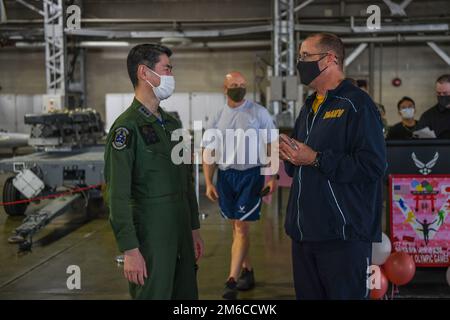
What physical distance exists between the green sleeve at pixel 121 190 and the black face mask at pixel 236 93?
2243 mm

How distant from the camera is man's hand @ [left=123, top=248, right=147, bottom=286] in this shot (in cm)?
242

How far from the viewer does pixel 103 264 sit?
5582 millimetres

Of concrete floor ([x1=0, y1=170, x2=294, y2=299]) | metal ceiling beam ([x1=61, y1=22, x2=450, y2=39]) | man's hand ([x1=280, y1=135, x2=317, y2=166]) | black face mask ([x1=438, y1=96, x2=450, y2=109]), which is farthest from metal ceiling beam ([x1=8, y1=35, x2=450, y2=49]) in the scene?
man's hand ([x1=280, y1=135, x2=317, y2=166])

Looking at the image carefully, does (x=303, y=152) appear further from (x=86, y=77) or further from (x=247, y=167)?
(x=86, y=77)

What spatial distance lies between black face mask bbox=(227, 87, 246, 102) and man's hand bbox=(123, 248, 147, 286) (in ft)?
7.86

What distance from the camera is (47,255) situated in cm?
596

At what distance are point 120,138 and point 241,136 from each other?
2.18m

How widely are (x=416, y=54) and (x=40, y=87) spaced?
39.7ft

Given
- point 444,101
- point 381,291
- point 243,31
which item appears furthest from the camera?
point 243,31

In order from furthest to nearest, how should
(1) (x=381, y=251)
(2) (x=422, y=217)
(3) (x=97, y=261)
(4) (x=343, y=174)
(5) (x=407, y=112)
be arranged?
1. (5) (x=407, y=112)
2. (3) (x=97, y=261)
3. (2) (x=422, y=217)
4. (1) (x=381, y=251)
5. (4) (x=343, y=174)

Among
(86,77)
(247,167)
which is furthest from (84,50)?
(247,167)

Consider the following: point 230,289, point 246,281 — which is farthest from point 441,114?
point 230,289

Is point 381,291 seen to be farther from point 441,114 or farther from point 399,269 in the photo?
point 441,114

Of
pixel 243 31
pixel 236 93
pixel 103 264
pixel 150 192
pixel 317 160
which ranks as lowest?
pixel 103 264
